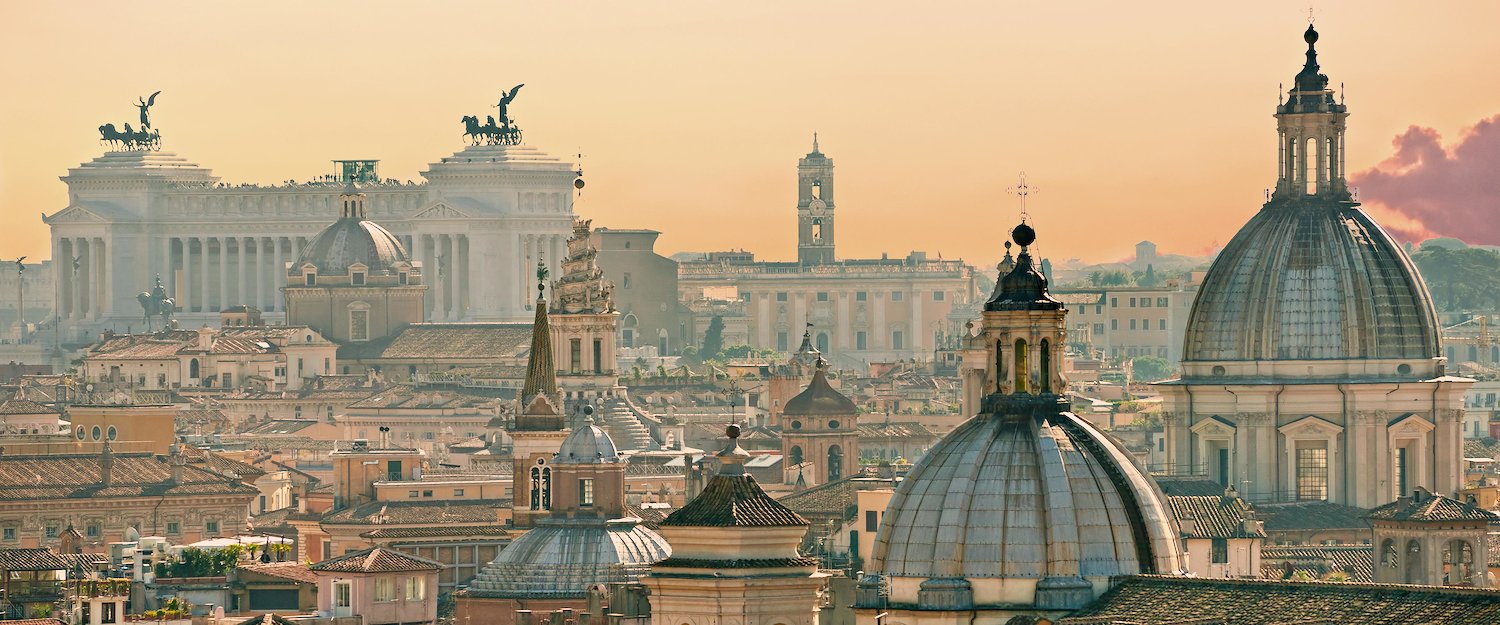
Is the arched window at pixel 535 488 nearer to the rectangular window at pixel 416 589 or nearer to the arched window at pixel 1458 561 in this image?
the rectangular window at pixel 416 589

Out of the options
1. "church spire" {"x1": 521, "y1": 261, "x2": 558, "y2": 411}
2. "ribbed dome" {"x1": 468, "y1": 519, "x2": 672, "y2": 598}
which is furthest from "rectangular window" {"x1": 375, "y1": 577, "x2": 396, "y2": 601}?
"church spire" {"x1": 521, "y1": 261, "x2": 558, "y2": 411}

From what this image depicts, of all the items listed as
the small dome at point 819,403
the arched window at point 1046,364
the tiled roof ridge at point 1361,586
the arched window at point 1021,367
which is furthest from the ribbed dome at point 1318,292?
the tiled roof ridge at point 1361,586

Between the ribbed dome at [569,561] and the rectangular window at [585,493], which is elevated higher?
the rectangular window at [585,493]

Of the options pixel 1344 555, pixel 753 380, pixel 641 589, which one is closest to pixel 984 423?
pixel 641 589

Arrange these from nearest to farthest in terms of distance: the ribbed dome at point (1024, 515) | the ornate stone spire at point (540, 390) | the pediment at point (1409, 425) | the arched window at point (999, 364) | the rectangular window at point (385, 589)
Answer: the ribbed dome at point (1024, 515) < the arched window at point (999, 364) < the rectangular window at point (385, 589) < the ornate stone spire at point (540, 390) < the pediment at point (1409, 425)

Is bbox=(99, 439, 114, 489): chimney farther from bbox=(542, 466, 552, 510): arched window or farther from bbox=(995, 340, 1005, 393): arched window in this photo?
bbox=(995, 340, 1005, 393): arched window

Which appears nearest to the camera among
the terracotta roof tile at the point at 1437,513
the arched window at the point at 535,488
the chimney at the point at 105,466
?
the terracotta roof tile at the point at 1437,513
